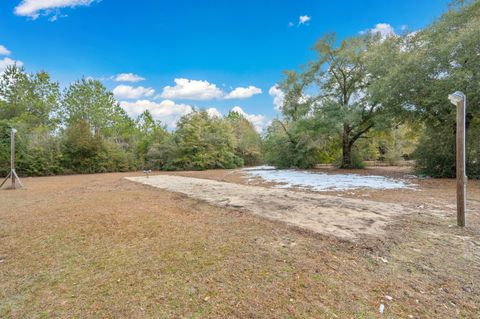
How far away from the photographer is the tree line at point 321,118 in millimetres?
7215

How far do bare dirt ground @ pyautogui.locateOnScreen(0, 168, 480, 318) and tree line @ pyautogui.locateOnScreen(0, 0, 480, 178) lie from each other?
5.64m

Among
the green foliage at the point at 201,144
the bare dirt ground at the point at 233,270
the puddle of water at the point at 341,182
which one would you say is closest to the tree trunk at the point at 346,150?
the puddle of water at the point at 341,182

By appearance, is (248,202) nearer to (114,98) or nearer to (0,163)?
(0,163)

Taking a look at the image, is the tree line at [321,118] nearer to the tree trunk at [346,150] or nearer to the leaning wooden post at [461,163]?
the tree trunk at [346,150]

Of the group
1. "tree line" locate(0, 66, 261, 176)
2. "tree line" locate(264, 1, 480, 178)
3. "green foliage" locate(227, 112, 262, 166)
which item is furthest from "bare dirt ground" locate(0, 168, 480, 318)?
"green foliage" locate(227, 112, 262, 166)

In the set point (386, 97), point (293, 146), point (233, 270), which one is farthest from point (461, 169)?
point (293, 146)

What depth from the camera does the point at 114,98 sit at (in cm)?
2408

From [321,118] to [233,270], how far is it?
1054 centimetres

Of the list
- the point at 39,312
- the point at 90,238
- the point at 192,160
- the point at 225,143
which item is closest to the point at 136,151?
the point at 192,160

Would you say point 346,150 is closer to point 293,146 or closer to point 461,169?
point 293,146

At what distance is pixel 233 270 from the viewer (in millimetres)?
1961

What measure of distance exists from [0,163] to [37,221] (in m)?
15.0

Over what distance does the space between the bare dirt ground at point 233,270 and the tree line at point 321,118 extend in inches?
222

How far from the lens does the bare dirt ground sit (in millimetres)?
1488
